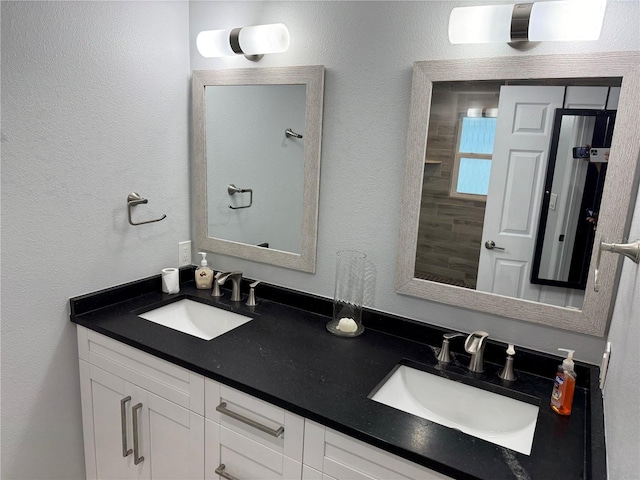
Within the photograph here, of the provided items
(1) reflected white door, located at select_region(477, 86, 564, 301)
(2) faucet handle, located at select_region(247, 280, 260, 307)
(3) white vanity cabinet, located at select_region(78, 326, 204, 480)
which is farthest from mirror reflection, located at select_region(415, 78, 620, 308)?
(3) white vanity cabinet, located at select_region(78, 326, 204, 480)

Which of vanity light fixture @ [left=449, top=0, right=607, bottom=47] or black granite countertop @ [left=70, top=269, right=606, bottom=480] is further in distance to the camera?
vanity light fixture @ [left=449, top=0, right=607, bottom=47]

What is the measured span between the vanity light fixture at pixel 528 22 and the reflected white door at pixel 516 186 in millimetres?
146

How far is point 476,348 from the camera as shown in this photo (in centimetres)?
134

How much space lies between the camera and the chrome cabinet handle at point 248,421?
1.20 meters

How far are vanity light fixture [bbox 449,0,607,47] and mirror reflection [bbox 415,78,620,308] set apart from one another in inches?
5.0

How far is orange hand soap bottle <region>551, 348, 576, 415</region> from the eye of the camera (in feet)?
3.72

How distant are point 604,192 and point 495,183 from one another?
0.29 meters

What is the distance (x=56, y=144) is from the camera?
1.49m

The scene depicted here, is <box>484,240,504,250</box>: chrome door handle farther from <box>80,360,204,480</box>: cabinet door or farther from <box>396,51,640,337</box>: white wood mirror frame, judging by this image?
<box>80,360,204,480</box>: cabinet door

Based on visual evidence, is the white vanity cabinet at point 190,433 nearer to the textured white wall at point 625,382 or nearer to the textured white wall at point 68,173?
the textured white wall at point 68,173

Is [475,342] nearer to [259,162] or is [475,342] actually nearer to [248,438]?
→ [248,438]

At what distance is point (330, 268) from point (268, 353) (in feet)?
1.50

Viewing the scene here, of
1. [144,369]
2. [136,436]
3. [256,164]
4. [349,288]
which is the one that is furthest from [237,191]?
[136,436]

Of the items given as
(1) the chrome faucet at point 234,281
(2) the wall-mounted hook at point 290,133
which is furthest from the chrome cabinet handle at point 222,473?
(2) the wall-mounted hook at point 290,133
